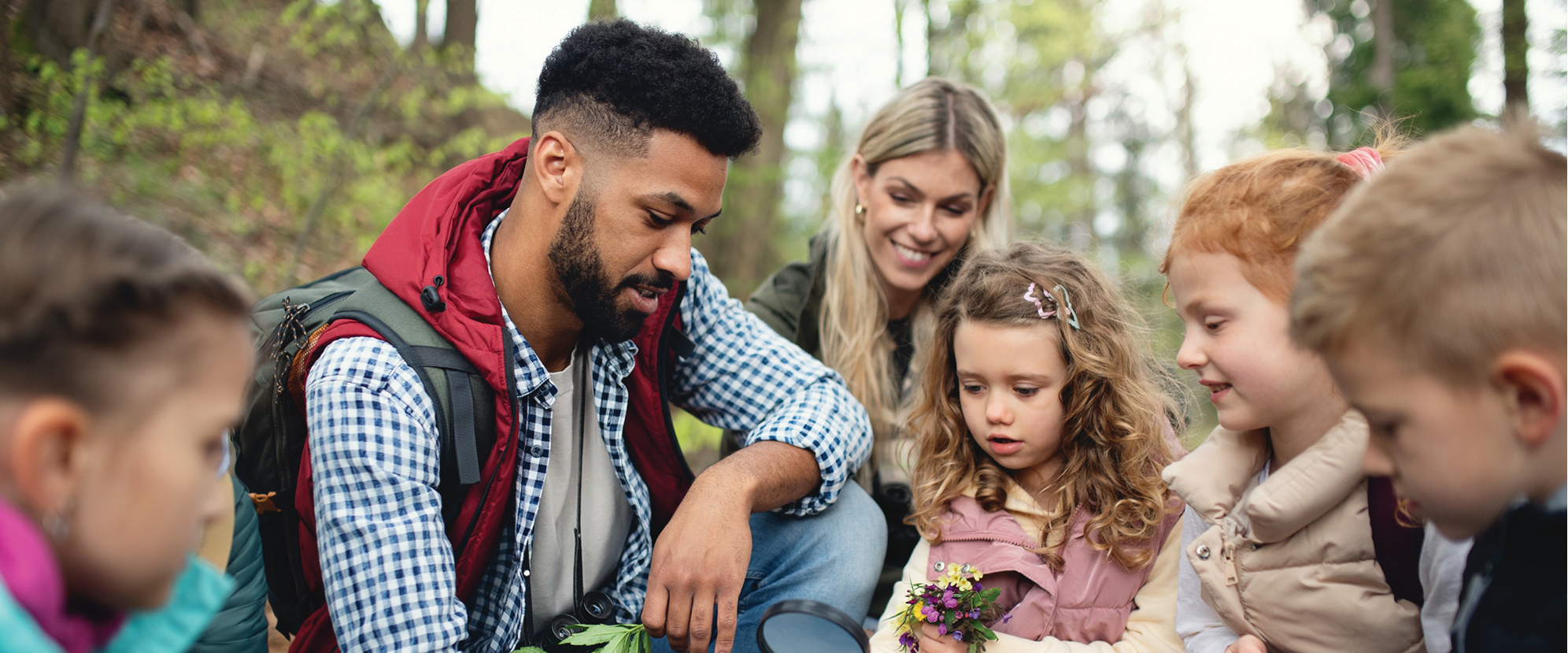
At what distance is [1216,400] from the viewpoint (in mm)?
2178

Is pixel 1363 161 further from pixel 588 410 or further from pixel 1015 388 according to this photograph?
pixel 588 410

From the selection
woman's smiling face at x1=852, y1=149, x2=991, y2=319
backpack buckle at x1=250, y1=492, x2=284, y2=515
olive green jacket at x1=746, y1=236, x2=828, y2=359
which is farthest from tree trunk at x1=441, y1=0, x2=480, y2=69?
backpack buckle at x1=250, y1=492, x2=284, y2=515

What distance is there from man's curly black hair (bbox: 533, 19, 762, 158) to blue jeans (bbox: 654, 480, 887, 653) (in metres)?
1.15

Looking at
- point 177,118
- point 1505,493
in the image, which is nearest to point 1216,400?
point 1505,493

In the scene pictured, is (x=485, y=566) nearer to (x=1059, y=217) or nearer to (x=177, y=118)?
(x=177, y=118)

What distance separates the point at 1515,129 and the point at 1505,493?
0.59 meters

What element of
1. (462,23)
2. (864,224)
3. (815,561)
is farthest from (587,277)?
(462,23)

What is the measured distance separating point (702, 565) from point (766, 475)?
374 mm

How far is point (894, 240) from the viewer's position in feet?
12.6

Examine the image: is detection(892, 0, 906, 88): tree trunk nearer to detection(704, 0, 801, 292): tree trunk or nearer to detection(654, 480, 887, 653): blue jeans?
detection(704, 0, 801, 292): tree trunk

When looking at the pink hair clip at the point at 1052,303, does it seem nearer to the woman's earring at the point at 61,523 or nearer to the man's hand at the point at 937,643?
the man's hand at the point at 937,643

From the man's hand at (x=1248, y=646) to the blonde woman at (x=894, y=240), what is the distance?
5.09 feet

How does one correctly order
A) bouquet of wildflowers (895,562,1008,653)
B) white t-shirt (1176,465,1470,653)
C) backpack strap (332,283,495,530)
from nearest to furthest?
1. white t-shirt (1176,465,1470,653)
2. backpack strap (332,283,495,530)
3. bouquet of wildflowers (895,562,1008,653)

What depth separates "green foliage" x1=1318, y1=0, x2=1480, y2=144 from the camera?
15.9m
